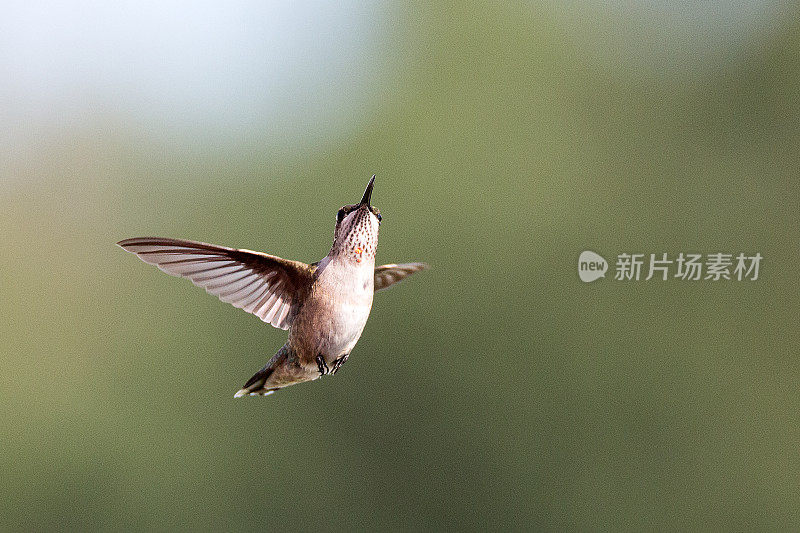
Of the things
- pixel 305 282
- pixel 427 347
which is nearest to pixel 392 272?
pixel 305 282

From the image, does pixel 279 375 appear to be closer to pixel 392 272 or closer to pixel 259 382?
pixel 259 382

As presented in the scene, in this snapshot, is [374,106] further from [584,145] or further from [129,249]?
[129,249]

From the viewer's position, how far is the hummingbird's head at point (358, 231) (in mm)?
604

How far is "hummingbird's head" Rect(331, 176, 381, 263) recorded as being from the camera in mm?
604

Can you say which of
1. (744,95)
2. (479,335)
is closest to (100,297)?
(479,335)

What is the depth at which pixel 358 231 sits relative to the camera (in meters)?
0.61

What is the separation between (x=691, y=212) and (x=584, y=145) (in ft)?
3.01

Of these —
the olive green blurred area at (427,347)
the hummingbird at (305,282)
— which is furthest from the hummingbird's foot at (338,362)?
the olive green blurred area at (427,347)

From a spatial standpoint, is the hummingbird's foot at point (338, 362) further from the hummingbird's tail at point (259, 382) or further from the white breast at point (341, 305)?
the hummingbird's tail at point (259, 382)

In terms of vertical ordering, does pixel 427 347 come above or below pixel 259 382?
above

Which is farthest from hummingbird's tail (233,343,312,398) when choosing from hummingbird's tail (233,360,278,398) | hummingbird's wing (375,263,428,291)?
hummingbird's wing (375,263,428,291)

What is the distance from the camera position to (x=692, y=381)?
16.5 ft

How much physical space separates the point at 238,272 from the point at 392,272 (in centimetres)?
18

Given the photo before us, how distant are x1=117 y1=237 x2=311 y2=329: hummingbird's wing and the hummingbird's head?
61mm
